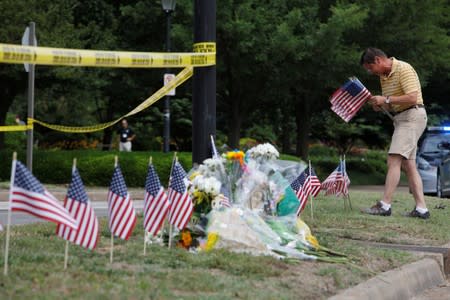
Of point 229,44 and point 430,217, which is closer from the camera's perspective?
point 430,217

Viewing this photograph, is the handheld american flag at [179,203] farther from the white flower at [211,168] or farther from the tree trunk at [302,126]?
the tree trunk at [302,126]

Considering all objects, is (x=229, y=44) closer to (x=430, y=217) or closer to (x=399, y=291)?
(x=430, y=217)

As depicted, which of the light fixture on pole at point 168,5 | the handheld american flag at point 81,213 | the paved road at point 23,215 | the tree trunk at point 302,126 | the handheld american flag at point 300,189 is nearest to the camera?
the handheld american flag at point 81,213

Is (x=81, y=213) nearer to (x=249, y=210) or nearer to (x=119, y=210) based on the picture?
(x=119, y=210)

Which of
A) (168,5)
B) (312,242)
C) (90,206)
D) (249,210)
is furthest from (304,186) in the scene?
(168,5)

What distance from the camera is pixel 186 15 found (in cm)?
2483

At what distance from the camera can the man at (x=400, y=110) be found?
1052cm

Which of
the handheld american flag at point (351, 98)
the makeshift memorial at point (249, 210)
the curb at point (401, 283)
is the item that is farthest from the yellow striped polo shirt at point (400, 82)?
the curb at point (401, 283)

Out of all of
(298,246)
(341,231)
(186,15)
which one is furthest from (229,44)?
(298,246)

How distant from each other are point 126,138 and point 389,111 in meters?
18.8

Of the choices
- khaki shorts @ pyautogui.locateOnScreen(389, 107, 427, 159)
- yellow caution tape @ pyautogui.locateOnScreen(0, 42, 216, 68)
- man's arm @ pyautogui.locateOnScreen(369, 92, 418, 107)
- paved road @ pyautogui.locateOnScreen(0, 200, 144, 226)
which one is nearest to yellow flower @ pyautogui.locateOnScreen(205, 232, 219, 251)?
yellow caution tape @ pyautogui.locateOnScreen(0, 42, 216, 68)

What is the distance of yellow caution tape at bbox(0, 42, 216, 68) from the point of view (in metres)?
7.14

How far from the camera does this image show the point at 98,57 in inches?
305

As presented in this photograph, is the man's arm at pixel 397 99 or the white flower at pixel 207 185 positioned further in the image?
the man's arm at pixel 397 99
